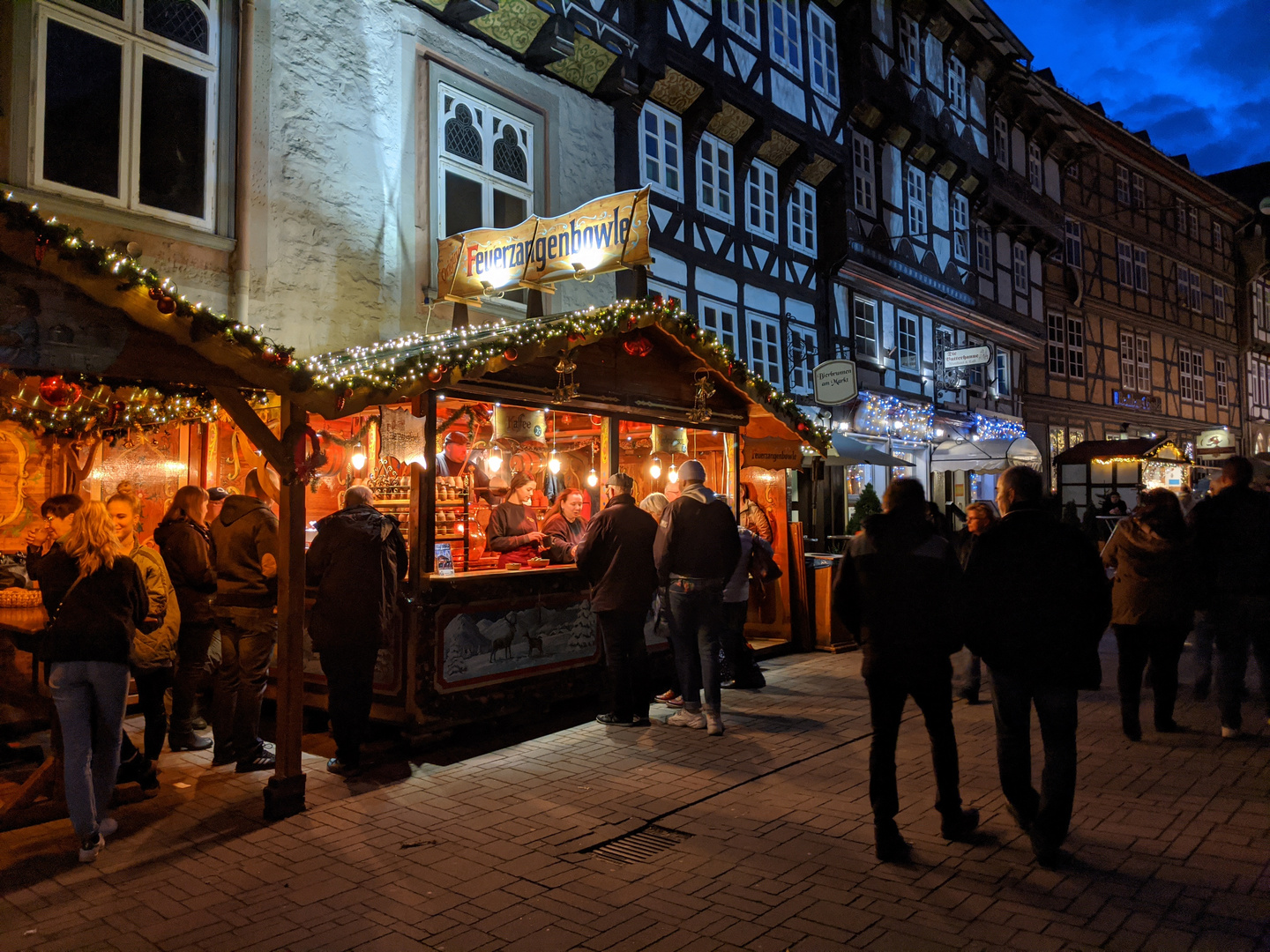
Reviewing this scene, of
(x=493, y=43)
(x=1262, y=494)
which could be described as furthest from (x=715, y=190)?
(x=1262, y=494)

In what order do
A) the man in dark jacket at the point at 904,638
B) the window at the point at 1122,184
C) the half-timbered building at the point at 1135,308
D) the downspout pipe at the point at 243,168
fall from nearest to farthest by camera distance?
the man in dark jacket at the point at 904,638, the downspout pipe at the point at 243,168, the half-timbered building at the point at 1135,308, the window at the point at 1122,184

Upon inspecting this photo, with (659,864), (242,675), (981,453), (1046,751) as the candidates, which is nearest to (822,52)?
(981,453)

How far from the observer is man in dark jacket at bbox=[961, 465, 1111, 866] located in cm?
452

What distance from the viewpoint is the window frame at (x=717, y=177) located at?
17.0 metres

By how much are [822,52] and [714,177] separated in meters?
5.17

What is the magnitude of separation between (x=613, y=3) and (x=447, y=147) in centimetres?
494

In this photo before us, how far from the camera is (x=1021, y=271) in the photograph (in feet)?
92.9

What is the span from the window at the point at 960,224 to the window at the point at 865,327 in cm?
502

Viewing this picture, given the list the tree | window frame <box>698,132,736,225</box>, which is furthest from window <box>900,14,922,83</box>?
the tree

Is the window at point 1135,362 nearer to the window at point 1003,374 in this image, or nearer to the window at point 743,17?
the window at point 1003,374

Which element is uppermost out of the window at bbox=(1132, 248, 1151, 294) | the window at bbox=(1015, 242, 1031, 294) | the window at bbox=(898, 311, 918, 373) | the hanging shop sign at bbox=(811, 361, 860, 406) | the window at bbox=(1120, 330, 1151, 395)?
the window at bbox=(1132, 248, 1151, 294)

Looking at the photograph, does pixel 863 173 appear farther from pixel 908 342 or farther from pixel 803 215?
pixel 908 342

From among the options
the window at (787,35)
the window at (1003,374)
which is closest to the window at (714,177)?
the window at (787,35)

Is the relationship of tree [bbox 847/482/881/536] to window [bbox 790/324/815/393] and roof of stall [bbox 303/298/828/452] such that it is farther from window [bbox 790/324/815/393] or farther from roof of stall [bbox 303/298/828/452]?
roof of stall [bbox 303/298/828/452]
